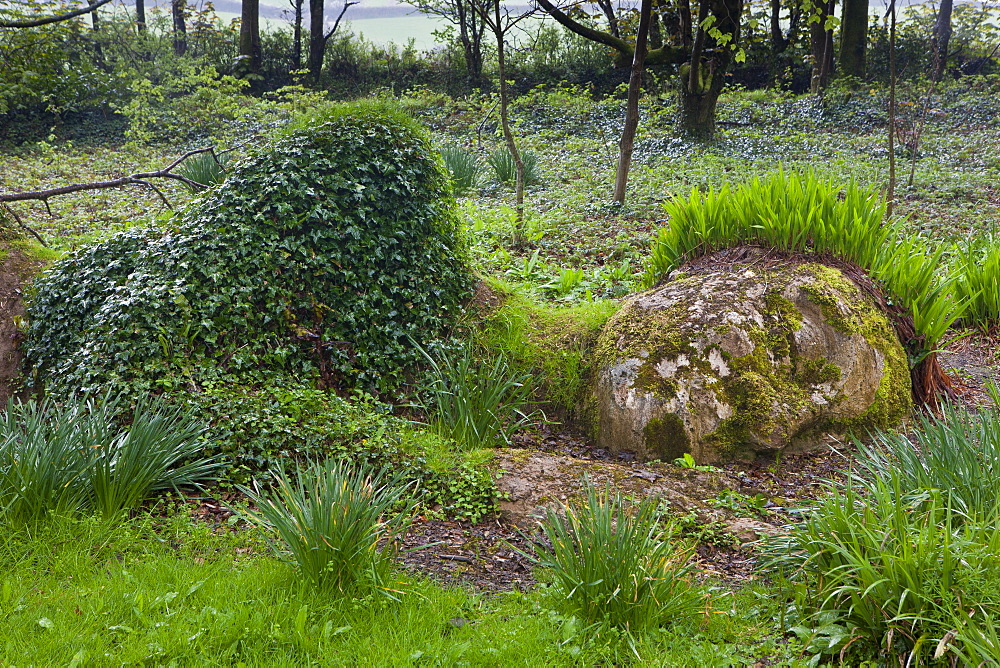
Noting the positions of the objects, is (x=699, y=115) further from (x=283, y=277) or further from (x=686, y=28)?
(x=283, y=277)

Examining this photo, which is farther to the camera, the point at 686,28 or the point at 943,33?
the point at 943,33

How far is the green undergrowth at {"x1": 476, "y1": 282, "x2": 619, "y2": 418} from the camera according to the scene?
194 inches

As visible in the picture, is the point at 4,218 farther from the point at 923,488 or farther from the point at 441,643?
the point at 923,488

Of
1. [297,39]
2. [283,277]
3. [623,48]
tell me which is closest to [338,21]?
[297,39]

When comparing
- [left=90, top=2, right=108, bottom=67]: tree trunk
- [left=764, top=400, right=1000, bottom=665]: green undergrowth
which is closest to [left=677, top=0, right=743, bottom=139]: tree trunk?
[left=764, top=400, right=1000, bottom=665]: green undergrowth

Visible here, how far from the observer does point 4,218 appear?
5.59 m

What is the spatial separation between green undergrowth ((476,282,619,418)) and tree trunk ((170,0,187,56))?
18490 millimetres

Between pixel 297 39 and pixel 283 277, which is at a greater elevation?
pixel 297 39

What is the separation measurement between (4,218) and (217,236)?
247cm

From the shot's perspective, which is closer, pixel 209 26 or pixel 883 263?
pixel 883 263

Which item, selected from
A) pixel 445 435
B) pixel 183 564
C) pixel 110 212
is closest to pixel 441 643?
pixel 183 564

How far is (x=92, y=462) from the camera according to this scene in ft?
10.3

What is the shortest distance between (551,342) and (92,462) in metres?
3.04

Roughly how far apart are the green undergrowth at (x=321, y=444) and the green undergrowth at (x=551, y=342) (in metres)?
1.08
